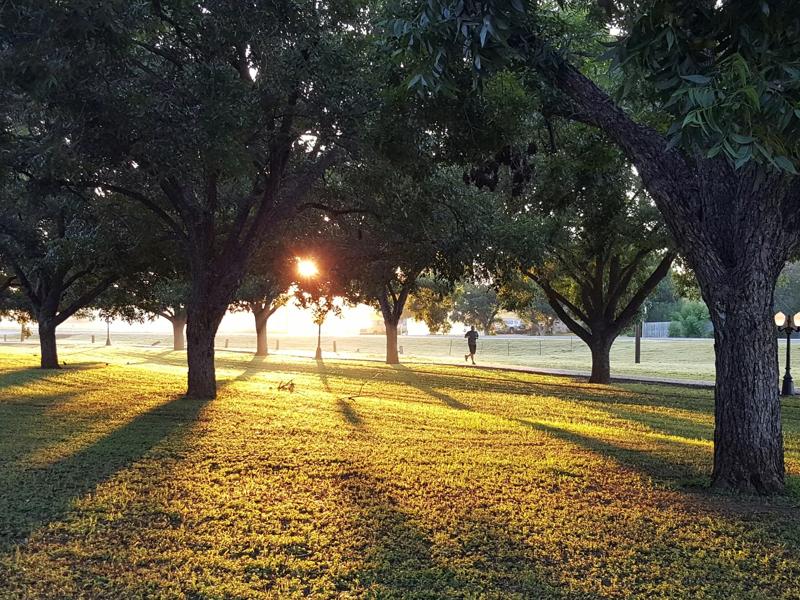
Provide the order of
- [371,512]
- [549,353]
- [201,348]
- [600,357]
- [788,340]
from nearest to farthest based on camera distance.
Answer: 1. [371,512]
2. [201,348]
3. [788,340]
4. [600,357]
5. [549,353]

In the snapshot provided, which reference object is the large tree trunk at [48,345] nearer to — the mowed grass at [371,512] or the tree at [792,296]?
the mowed grass at [371,512]

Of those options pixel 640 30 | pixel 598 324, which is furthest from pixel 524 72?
pixel 598 324

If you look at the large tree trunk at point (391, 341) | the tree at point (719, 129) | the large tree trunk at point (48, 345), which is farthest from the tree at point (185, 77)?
the large tree trunk at point (391, 341)

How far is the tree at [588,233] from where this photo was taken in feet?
34.7

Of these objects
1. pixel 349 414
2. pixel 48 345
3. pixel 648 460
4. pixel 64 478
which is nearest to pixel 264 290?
pixel 48 345

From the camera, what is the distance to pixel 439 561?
3.88 m

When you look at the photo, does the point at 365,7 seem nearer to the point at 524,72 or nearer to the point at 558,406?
the point at 524,72

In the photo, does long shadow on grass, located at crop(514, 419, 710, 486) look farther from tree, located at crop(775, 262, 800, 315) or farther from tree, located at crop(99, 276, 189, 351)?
tree, located at crop(775, 262, 800, 315)

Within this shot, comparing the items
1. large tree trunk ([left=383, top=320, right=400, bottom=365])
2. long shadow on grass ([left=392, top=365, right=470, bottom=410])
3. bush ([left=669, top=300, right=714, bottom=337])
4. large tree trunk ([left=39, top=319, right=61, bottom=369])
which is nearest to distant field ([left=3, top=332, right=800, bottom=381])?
large tree trunk ([left=383, top=320, right=400, bottom=365])

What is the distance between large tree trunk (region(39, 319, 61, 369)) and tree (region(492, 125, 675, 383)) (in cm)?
1512

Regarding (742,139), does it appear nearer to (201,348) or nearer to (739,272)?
(739,272)

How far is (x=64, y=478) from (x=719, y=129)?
20.4 feet

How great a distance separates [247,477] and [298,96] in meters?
5.40

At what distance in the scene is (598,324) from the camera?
20.7 m
